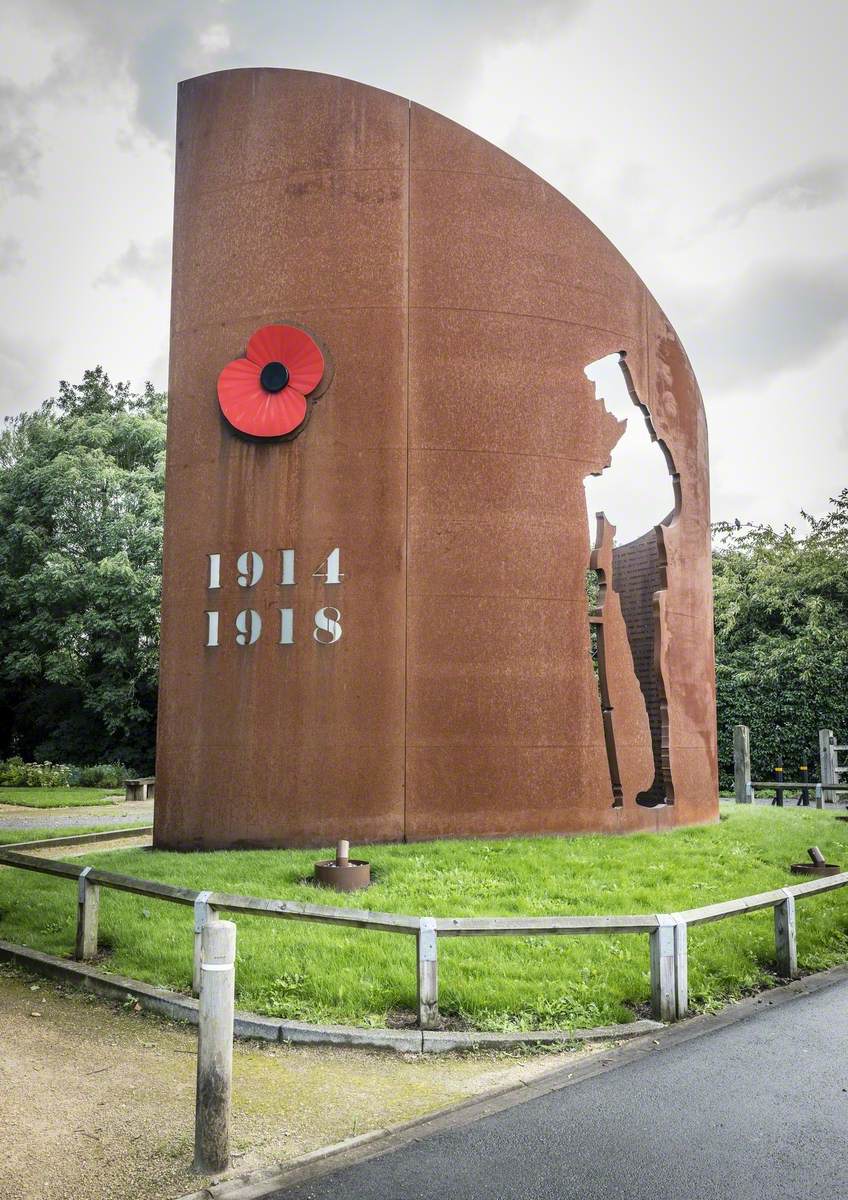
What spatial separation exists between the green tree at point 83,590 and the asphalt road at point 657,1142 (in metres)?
25.4

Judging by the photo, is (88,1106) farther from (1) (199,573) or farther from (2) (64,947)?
(1) (199,573)

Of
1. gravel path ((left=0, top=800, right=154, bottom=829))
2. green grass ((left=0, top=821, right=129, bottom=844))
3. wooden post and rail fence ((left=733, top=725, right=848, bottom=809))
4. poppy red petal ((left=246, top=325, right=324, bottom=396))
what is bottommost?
gravel path ((left=0, top=800, right=154, bottom=829))

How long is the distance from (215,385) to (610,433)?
5.34 metres

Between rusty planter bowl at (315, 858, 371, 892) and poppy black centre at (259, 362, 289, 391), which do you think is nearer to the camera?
rusty planter bowl at (315, 858, 371, 892)

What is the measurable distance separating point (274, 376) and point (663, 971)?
29.8ft

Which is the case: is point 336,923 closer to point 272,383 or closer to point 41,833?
point 272,383

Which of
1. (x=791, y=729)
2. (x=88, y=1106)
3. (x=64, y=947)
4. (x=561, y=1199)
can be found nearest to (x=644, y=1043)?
(x=561, y=1199)

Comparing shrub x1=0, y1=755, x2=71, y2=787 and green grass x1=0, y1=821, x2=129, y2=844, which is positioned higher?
shrub x1=0, y1=755, x2=71, y2=787

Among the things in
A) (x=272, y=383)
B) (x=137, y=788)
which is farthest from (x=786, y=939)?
(x=137, y=788)

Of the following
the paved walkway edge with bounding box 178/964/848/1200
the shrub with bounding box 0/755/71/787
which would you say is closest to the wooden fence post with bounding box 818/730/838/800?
the paved walkway edge with bounding box 178/964/848/1200

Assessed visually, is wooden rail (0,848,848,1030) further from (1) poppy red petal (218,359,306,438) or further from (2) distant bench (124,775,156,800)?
(2) distant bench (124,775,156,800)

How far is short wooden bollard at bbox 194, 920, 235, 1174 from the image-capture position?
175 inches

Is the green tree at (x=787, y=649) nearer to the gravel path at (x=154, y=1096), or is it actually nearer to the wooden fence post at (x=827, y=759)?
the wooden fence post at (x=827, y=759)

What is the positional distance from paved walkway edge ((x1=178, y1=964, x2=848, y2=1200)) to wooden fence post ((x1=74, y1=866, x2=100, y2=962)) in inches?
154
